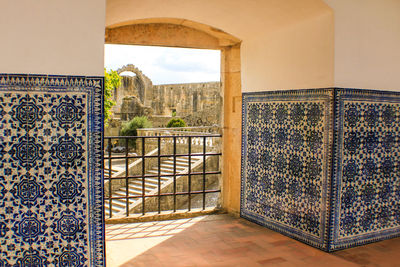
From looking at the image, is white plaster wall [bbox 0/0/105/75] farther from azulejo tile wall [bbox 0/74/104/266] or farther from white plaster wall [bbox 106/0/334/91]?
white plaster wall [bbox 106/0/334/91]

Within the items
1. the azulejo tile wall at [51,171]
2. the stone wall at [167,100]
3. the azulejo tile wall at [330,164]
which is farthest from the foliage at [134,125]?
the azulejo tile wall at [51,171]

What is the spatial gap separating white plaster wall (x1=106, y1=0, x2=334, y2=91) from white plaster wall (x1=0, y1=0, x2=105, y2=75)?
94 cm

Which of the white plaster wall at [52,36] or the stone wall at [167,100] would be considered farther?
the stone wall at [167,100]

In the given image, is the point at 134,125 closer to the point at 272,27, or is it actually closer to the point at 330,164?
the point at 272,27

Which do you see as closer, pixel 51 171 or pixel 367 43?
pixel 51 171

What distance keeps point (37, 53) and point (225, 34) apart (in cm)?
278

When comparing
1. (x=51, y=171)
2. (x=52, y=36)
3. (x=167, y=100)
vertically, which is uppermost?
(x=167, y=100)

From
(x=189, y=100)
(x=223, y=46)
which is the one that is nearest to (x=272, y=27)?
(x=223, y=46)

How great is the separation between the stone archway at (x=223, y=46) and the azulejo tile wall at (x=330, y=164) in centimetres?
61

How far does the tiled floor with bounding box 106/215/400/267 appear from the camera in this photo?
331 cm

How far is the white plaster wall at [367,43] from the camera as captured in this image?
135 inches

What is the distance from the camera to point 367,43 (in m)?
3.60

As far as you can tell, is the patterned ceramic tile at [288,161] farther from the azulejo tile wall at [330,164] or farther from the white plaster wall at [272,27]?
the white plaster wall at [272,27]

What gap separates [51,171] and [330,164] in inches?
97.8
